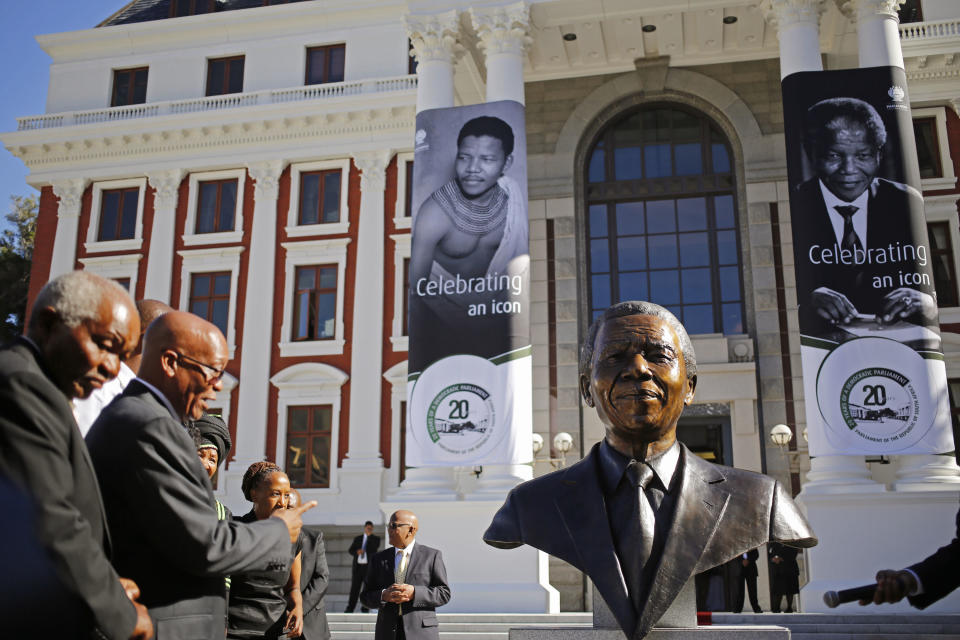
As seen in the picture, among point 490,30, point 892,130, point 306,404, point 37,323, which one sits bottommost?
point 37,323

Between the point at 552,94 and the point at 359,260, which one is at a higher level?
the point at 552,94

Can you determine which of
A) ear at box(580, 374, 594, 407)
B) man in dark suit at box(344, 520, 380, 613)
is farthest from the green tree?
ear at box(580, 374, 594, 407)

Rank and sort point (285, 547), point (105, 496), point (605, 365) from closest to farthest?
point (105, 496) < point (285, 547) < point (605, 365)

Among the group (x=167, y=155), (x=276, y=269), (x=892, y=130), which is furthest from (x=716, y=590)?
(x=167, y=155)

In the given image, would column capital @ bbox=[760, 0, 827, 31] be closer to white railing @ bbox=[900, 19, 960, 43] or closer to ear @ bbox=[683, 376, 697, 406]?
white railing @ bbox=[900, 19, 960, 43]

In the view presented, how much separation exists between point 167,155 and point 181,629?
2357 centimetres

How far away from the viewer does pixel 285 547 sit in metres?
3.03

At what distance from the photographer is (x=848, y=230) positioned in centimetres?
1384

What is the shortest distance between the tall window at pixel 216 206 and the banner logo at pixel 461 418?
39.7 ft

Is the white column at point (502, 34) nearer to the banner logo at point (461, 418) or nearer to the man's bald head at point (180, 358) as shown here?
the banner logo at point (461, 418)

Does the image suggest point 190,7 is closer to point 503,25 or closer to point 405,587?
point 503,25

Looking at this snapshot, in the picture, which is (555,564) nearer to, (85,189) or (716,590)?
(716,590)

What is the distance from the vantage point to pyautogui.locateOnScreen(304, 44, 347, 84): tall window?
24500mm

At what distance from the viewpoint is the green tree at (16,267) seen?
99.4ft
